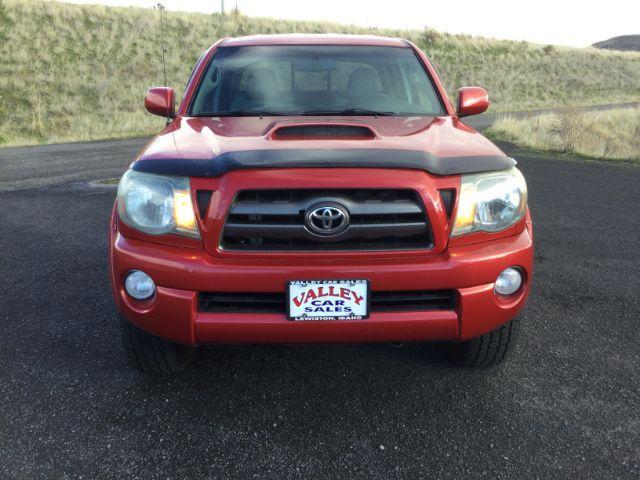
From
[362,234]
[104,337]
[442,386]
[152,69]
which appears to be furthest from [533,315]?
[152,69]

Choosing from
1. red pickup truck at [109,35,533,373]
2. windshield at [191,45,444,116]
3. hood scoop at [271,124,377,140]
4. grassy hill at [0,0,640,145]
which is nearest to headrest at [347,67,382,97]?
windshield at [191,45,444,116]

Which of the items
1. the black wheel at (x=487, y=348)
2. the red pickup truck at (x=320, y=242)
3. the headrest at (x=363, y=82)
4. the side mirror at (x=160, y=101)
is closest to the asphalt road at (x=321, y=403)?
the black wheel at (x=487, y=348)

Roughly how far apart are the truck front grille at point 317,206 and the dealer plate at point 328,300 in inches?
5.4

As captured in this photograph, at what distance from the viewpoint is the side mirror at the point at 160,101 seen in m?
3.38

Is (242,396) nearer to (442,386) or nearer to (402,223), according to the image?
(442,386)

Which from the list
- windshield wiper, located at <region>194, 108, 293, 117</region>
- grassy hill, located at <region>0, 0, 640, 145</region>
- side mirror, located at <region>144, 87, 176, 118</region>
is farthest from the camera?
grassy hill, located at <region>0, 0, 640, 145</region>

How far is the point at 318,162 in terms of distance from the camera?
2025mm

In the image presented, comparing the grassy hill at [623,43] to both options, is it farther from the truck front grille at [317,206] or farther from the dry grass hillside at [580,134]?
the truck front grille at [317,206]

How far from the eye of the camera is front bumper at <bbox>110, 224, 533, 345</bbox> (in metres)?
2.01

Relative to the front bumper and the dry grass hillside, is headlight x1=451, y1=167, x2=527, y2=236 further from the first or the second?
the dry grass hillside

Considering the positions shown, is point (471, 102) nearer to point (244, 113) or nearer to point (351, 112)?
point (351, 112)

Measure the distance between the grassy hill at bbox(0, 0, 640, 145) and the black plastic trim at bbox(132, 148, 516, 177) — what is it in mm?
14078

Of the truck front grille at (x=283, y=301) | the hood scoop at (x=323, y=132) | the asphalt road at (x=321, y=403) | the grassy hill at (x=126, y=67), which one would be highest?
the hood scoop at (x=323, y=132)

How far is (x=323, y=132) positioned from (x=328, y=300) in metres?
0.83
